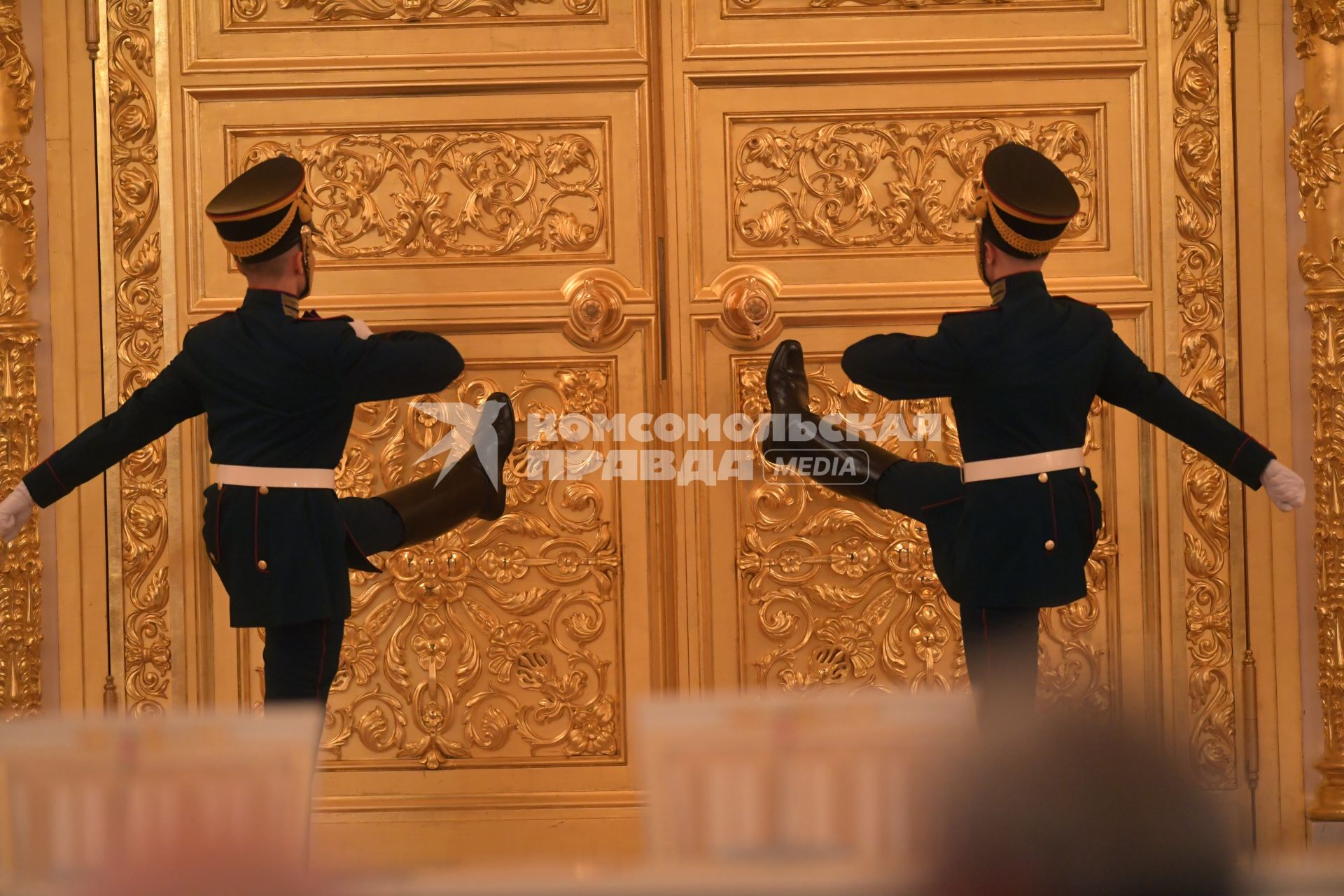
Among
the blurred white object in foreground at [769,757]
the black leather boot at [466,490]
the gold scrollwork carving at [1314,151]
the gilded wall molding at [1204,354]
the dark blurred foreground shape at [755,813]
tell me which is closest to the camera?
the dark blurred foreground shape at [755,813]

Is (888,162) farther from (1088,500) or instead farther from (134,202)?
(134,202)

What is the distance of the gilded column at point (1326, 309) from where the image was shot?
117 inches

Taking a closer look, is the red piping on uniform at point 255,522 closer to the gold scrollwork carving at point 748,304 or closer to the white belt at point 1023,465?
the gold scrollwork carving at point 748,304

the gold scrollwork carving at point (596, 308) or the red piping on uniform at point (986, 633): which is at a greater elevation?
the gold scrollwork carving at point (596, 308)

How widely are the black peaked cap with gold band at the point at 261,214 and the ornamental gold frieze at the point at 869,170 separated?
114 centimetres

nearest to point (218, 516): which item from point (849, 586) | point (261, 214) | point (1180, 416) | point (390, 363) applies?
point (390, 363)

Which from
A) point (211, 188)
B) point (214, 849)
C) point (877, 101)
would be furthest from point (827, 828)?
point (211, 188)

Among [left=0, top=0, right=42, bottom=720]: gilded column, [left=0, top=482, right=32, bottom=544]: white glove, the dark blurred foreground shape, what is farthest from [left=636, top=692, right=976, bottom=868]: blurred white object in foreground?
[left=0, top=0, right=42, bottom=720]: gilded column

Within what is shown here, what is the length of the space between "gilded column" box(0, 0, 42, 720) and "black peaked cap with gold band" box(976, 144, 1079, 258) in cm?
227

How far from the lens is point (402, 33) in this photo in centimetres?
310

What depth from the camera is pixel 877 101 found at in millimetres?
3102

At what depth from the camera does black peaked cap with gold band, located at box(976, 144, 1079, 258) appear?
236 cm

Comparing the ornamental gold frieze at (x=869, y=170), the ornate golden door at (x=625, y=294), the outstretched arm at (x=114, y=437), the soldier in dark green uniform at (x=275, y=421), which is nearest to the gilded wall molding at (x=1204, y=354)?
the ornate golden door at (x=625, y=294)

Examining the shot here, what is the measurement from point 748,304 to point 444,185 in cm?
81
